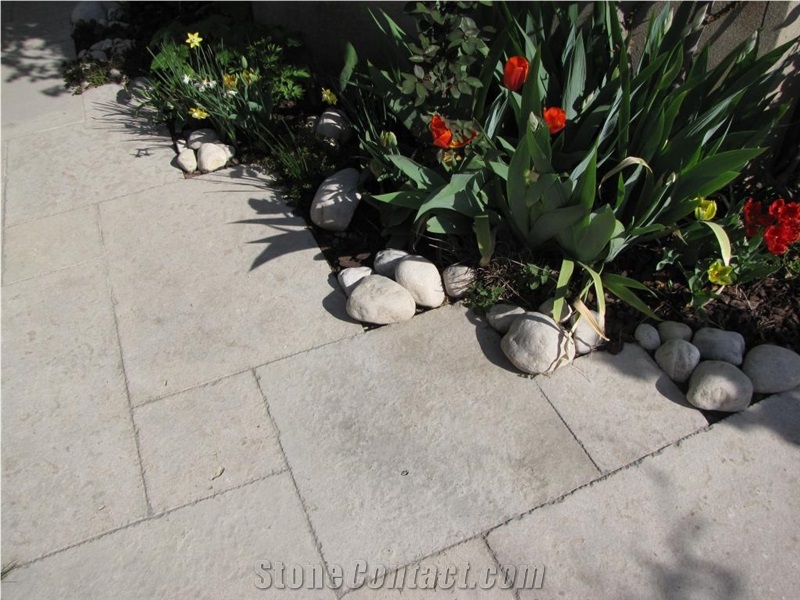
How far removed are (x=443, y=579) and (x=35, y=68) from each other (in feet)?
15.6

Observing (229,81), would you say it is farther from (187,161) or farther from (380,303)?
(380,303)

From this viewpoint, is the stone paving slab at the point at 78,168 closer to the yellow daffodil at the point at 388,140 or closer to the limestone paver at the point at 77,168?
the limestone paver at the point at 77,168

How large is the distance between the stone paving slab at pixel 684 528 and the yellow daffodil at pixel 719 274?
0.55 m

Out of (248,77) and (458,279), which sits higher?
(248,77)

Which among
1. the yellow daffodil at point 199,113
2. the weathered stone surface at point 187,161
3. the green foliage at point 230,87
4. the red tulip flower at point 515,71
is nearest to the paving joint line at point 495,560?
the red tulip flower at point 515,71

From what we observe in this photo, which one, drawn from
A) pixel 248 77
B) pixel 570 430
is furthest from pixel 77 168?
pixel 570 430

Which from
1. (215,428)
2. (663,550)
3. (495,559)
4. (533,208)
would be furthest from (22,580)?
(533,208)

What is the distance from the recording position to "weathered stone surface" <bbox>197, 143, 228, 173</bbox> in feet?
12.0

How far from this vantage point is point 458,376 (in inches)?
100

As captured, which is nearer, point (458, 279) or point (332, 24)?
point (458, 279)

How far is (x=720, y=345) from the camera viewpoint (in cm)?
250

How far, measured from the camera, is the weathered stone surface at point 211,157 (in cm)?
366

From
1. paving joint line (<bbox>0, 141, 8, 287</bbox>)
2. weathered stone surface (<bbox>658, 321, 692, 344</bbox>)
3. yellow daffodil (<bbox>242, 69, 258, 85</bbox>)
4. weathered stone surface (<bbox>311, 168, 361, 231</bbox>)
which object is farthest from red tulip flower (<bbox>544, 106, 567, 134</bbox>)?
paving joint line (<bbox>0, 141, 8, 287</bbox>)

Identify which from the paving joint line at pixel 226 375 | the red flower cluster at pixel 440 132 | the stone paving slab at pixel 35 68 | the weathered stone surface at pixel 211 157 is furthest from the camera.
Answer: the stone paving slab at pixel 35 68
